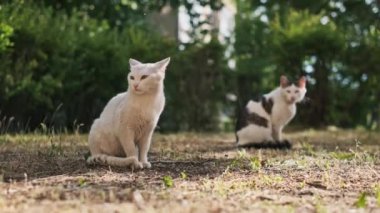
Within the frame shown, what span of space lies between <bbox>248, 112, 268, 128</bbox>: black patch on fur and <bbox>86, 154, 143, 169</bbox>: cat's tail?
3169mm

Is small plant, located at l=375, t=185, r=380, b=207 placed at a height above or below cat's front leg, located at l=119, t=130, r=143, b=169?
below

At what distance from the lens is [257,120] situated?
7.95 m

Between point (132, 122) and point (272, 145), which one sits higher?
point (132, 122)

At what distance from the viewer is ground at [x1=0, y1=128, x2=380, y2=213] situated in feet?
11.3

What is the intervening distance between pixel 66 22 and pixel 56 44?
658 mm

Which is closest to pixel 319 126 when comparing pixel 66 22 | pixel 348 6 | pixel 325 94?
pixel 325 94

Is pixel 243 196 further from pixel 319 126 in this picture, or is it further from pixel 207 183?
pixel 319 126

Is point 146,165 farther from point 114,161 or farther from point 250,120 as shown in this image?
point 250,120

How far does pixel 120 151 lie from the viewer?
17.2ft

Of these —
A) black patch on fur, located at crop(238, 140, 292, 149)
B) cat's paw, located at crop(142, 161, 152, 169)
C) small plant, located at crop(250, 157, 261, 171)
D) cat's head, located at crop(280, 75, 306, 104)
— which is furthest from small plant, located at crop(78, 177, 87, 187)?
cat's head, located at crop(280, 75, 306, 104)

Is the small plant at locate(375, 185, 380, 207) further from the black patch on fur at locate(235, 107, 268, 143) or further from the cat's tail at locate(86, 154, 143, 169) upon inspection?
the black patch on fur at locate(235, 107, 268, 143)

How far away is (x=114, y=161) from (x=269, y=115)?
3417 mm

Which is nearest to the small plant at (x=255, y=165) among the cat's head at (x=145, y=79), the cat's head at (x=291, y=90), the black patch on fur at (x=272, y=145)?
the cat's head at (x=145, y=79)

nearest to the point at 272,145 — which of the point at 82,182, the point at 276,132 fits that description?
the point at 276,132
